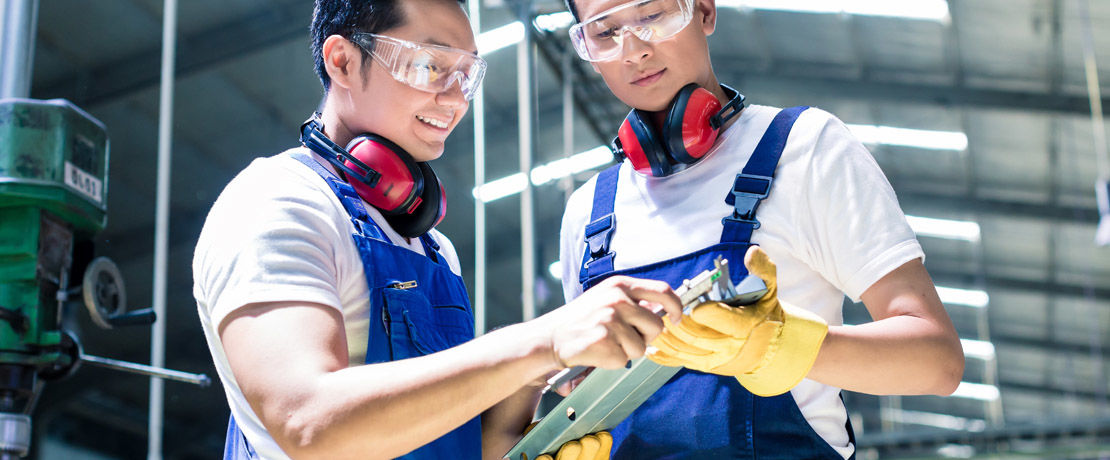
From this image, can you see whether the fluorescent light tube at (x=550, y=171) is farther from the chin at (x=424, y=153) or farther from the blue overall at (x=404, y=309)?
the blue overall at (x=404, y=309)

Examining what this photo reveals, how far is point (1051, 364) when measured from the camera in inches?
773

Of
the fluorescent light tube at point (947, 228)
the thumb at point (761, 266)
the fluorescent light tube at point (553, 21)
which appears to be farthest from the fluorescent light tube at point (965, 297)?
the thumb at point (761, 266)

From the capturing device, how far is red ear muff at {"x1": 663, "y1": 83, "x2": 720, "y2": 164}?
6.79 ft

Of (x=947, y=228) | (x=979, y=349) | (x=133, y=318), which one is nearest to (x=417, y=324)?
(x=133, y=318)

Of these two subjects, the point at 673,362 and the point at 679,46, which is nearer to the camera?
the point at 673,362

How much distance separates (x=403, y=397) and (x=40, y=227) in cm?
161

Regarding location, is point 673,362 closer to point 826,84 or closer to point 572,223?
point 572,223

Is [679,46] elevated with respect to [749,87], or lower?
lower

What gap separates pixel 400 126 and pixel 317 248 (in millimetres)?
444

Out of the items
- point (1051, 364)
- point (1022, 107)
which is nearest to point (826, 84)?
point (1022, 107)

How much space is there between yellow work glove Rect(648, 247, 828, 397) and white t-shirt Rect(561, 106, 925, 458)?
0.87 ft

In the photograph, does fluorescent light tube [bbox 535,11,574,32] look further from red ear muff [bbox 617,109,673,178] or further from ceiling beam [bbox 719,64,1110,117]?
red ear muff [bbox 617,109,673,178]

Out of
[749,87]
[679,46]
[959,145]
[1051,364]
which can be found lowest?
[1051,364]

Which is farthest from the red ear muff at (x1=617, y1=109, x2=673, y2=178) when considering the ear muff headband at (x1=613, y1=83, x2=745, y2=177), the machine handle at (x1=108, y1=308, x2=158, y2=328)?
the machine handle at (x1=108, y1=308, x2=158, y2=328)
